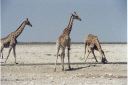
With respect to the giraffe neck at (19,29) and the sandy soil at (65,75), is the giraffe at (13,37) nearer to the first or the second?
the giraffe neck at (19,29)

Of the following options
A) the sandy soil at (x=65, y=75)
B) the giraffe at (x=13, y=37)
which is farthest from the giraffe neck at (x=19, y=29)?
the sandy soil at (x=65, y=75)

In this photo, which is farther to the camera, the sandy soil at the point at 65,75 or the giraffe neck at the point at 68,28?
the giraffe neck at the point at 68,28

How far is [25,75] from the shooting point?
19.5 meters

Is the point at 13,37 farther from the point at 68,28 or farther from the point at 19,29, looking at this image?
the point at 68,28

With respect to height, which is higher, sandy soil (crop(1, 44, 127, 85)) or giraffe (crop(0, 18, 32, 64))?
giraffe (crop(0, 18, 32, 64))

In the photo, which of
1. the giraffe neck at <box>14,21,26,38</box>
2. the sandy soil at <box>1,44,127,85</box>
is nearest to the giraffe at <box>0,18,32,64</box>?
the giraffe neck at <box>14,21,26,38</box>

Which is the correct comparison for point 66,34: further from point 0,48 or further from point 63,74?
point 0,48

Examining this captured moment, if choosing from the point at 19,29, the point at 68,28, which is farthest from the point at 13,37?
the point at 68,28

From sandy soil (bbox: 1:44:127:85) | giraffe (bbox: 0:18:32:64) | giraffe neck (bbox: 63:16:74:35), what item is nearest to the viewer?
sandy soil (bbox: 1:44:127:85)

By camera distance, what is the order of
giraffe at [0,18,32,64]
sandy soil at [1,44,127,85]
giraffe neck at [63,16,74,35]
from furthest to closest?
giraffe at [0,18,32,64] < giraffe neck at [63,16,74,35] < sandy soil at [1,44,127,85]

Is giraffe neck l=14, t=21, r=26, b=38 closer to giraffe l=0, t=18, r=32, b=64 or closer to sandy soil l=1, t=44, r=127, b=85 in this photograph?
giraffe l=0, t=18, r=32, b=64

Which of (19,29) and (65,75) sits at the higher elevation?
(19,29)

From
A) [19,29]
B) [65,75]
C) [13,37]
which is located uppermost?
[19,29]

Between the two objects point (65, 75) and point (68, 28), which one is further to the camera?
point (68, 28)
